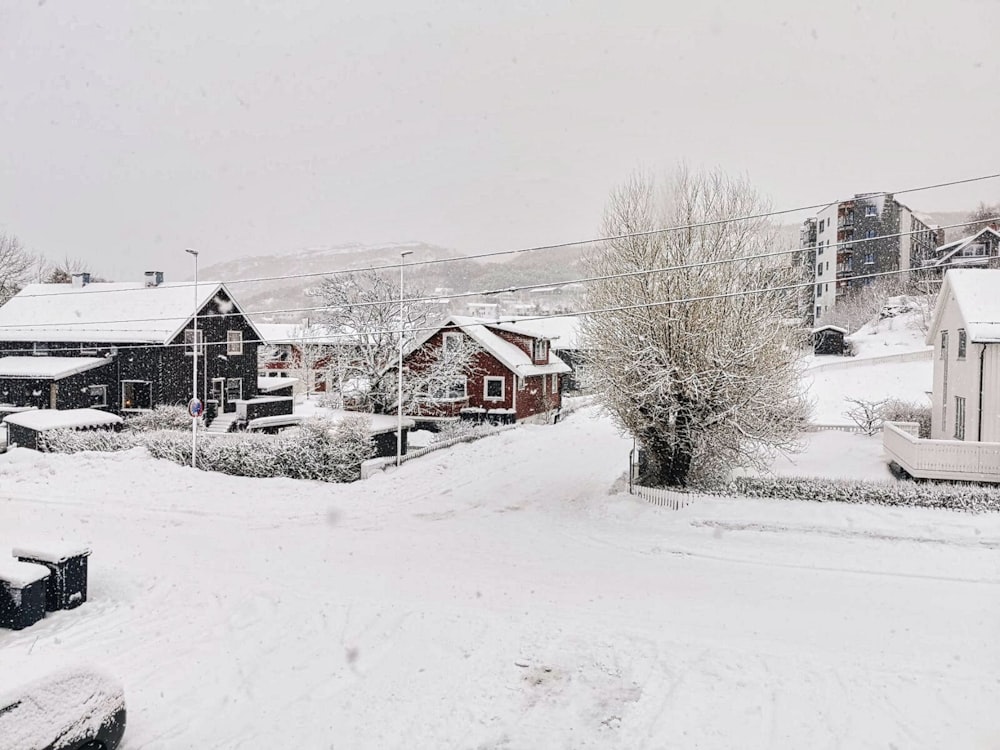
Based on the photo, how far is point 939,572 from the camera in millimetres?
12383

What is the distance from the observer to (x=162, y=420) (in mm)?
29328

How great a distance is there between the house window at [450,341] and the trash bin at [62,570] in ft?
83.1

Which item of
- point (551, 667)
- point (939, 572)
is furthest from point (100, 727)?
point (939, 572)

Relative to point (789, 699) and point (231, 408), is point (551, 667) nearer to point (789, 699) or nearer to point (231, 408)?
point (789, 699)

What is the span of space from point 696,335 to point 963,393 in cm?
1008

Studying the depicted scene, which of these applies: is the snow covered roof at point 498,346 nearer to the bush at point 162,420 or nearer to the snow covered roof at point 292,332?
the snow covered roof at point 292,332

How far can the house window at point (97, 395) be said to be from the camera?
107 ft

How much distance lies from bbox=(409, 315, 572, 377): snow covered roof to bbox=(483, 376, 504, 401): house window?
3.28 feet

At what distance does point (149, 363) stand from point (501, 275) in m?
20.7

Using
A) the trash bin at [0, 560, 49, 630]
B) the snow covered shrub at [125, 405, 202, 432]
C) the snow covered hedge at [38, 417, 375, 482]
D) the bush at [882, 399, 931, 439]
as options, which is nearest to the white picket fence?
the snow covered hedge at [38, 417, 375, 482]

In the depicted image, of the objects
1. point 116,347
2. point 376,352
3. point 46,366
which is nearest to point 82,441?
point 116,347

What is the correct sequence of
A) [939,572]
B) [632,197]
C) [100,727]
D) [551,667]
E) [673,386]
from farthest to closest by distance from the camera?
1. [632,197]
2. [673,386]
3. [939,572]
4. [551,667]
5. [100,727]

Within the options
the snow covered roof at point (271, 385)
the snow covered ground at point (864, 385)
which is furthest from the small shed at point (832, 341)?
the snow covered roof at point (271, 385)

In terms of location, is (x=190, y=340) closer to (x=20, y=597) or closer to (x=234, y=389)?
(x=234, y=389)
